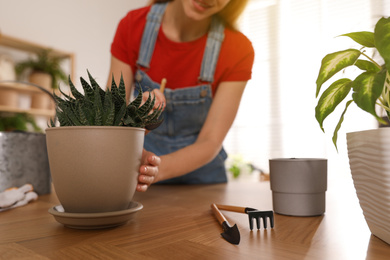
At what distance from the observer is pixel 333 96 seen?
16.7 inches

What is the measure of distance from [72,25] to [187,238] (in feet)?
11.9

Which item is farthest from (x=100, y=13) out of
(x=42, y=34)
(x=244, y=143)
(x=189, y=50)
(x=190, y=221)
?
(x=190, y=221)

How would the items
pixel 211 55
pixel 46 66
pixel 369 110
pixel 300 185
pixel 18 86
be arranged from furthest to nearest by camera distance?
1. pixel 46 66
2. pixel 18 86
3. pixel 211 55
4. pixel 300 185
5. pixel 369 110

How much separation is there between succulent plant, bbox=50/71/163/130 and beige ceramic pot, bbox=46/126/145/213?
33 millimetres

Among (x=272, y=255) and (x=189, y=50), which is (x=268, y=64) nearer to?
(x=189, y=50)

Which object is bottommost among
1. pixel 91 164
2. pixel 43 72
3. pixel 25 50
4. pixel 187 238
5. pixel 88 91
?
pixel 187 238

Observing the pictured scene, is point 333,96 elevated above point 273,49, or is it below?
below

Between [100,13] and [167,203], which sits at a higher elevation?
[100,13]

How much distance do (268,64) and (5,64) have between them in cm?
287

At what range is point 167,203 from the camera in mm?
722

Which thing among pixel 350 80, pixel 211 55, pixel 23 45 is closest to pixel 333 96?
pixel 350 80

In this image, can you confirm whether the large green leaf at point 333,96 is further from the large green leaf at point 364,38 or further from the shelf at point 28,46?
the shelf at point 28,46

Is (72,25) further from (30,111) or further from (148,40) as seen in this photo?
(148,40)

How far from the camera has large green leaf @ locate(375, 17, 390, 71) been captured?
0.33 metres
